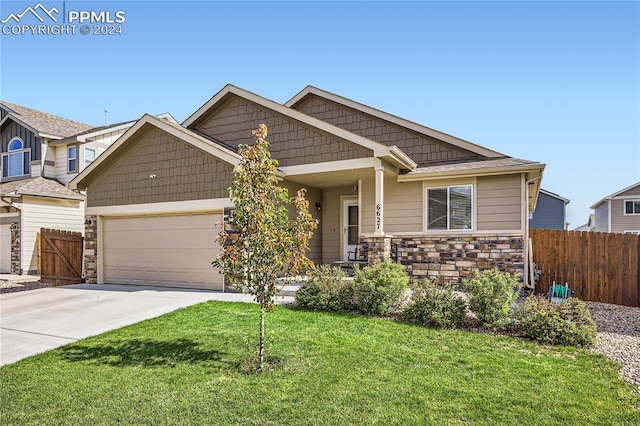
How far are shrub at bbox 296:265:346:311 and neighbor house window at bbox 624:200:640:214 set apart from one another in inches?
1094

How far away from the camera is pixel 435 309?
262 inches

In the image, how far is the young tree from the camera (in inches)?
199

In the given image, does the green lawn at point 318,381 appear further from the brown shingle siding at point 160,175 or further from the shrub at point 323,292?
the brown shingle siding at point 160,175

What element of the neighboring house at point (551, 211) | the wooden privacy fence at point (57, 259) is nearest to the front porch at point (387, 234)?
the wooden privacy fence at point (57, 259)

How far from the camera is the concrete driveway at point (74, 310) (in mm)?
6328

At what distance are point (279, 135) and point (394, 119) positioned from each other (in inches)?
160

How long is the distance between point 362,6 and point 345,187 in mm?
5458

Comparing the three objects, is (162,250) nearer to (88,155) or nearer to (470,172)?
(470,172)

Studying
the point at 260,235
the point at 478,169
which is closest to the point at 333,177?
the point at 478,169

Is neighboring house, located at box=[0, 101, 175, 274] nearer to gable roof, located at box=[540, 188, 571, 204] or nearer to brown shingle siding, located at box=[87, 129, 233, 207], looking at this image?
brown shingle siding, located at box=[87, 129, 233, 207]

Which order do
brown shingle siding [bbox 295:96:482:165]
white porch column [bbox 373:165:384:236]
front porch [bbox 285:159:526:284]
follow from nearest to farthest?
white porch column [bbox 373:165:384:236], front porch [bbox 285:159:526:284], brown shingle siding [bbox 295:96:482:165]

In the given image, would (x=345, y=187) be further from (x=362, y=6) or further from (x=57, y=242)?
(x=57, y=242)

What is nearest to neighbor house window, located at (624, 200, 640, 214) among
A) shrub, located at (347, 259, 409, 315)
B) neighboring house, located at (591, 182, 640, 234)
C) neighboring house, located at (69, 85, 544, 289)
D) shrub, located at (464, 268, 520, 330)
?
neighboring house, located at (591, 182, 640, 234)

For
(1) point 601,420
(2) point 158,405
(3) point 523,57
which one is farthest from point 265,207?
(3) point 523,57
